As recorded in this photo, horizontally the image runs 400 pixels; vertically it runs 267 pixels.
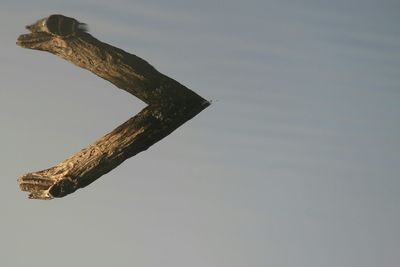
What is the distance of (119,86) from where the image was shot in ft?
14.1

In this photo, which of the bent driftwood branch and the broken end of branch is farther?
the broken end of branch

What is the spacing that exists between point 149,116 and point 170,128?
0.16 meters

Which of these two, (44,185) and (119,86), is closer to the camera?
(119,86)

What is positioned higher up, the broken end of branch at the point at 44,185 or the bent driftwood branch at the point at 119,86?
the bent driftwood branch at the point at 119,86

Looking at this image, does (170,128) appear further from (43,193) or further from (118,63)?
(43,193)

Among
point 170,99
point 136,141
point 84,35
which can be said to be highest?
point 84,35

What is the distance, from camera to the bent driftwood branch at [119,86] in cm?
424

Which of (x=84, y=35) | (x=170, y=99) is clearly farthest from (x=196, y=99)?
(x=84, y=35)

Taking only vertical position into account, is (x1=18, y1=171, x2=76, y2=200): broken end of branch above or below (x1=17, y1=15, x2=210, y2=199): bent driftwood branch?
below

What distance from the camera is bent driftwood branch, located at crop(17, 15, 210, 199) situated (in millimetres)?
4242

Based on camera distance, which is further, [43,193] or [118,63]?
[43,193]

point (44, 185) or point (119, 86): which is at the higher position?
point (119, 86)

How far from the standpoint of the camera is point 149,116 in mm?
4312

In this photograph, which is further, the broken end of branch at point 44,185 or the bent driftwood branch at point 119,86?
the broken end of branch at point 44,185
